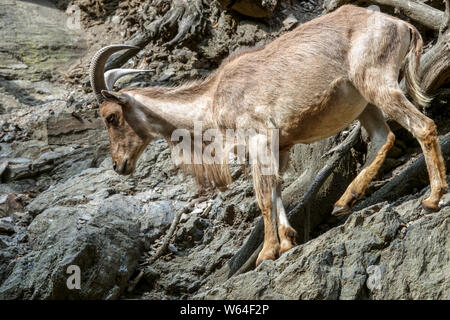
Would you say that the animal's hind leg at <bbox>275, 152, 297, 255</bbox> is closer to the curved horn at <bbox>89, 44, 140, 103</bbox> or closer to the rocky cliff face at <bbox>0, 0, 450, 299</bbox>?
the rocky cliff face at <bbox>0, 0, 450, 299</bbox>

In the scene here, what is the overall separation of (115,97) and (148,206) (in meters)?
1.94

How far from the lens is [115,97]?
679 cm

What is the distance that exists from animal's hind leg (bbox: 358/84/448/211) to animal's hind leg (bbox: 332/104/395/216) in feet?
1.68

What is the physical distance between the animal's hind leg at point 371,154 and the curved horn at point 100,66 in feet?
8.56

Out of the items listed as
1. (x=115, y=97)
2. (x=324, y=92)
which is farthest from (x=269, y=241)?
(x=115, y=97)

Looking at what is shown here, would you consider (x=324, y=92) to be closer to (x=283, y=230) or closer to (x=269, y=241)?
(x=283, y=230)

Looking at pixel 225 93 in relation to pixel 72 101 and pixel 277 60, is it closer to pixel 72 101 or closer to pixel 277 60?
Answer: pixel 277 60

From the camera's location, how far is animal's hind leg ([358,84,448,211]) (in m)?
5.34

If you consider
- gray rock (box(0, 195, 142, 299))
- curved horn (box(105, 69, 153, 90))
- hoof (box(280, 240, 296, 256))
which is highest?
curved horn (box(105, 69, 153, 90))

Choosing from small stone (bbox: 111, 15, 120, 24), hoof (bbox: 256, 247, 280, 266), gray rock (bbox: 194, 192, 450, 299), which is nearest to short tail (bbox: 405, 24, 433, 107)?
gray rock (bbox: 194, 192, 450, 299)

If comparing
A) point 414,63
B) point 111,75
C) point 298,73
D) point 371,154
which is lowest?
point 371,154

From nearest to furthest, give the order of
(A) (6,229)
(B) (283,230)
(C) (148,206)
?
1. (B) (283,230)
2. (A) (6,229)
3. (C) (148,206)

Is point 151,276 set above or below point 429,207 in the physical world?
below

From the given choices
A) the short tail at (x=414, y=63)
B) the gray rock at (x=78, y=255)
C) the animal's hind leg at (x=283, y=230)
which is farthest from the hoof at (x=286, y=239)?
the gray rock at (x=78, y=255)
